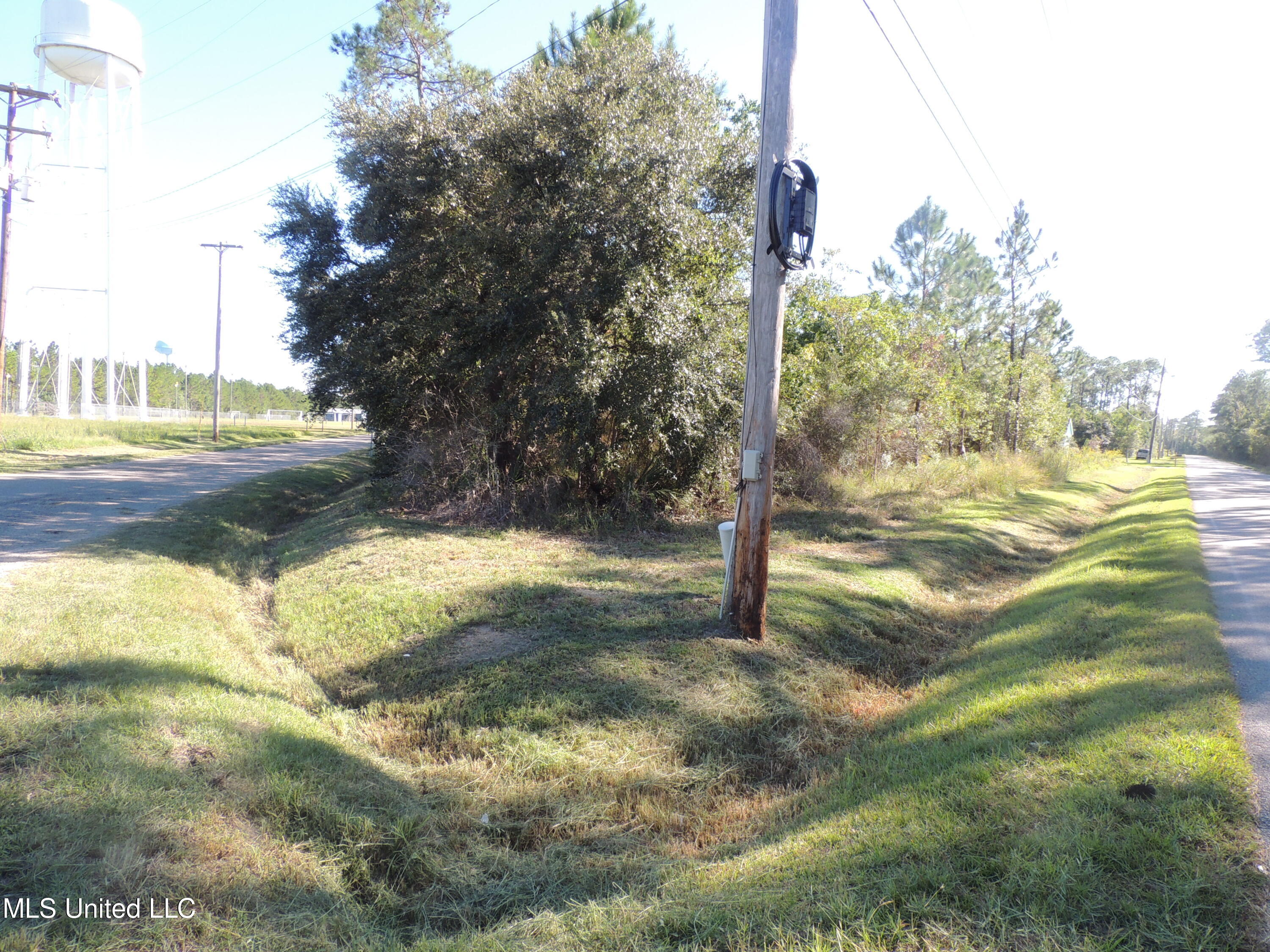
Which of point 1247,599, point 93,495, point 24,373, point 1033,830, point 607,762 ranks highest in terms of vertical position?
point 24,373

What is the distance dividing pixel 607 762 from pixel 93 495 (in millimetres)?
13566

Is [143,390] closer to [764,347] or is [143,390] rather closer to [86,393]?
[86,393]

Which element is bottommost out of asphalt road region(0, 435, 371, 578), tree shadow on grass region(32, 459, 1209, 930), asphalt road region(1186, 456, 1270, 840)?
tree shadow on grass region(32, 459, 1209, 930)

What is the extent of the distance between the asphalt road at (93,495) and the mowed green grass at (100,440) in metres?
1.47

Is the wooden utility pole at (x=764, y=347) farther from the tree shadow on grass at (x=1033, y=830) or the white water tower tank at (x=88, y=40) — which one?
the white water tower tank at (x=88, y=40)

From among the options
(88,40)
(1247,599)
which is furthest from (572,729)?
(88,40)

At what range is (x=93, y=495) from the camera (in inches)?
527

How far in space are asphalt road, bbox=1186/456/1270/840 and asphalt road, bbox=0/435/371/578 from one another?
10.2m

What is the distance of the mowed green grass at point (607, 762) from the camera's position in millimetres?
2814

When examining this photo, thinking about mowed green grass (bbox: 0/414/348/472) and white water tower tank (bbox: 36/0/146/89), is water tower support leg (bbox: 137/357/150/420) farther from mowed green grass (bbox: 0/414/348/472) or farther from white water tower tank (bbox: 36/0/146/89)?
white water tower tank (bbox: 36/0/146/89)

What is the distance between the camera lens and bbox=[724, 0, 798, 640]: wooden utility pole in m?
6.27

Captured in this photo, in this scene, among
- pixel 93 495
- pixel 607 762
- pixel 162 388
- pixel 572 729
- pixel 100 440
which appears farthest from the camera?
pixel 162 388

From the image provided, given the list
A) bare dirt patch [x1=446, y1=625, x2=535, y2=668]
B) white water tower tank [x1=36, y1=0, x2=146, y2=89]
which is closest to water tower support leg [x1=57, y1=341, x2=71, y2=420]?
white water tower tank [x1=36, y1=0, x2=146, y2=89]

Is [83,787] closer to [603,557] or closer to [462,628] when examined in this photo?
[462,628]
